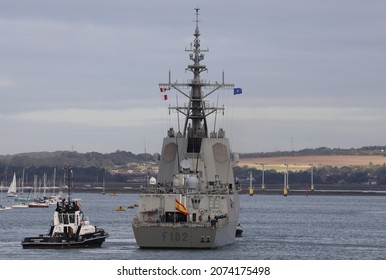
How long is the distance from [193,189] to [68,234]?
28.4 feet

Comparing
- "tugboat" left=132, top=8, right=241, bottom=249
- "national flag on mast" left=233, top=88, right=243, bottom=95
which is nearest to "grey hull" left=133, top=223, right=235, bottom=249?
"tugboat" left=132, top=8, right=241, bottom=249

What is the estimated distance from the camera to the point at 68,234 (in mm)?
83875

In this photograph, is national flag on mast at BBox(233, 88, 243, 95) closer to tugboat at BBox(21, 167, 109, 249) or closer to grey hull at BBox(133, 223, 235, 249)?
tugboat at BBox(21, 167, 109, 249)

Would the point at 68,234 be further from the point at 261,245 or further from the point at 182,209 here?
the point at 261,245

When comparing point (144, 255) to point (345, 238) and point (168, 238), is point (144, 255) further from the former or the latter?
point (345, 238)

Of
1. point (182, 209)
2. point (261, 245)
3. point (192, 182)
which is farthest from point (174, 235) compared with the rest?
point (261, 245)

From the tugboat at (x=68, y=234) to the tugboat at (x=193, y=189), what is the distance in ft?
13.4

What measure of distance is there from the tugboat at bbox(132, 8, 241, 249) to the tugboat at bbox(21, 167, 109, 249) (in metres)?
4.07

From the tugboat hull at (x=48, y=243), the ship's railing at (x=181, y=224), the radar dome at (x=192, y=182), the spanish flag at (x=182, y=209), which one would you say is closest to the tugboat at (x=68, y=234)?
the tugboat hull at (x=48, y=243)

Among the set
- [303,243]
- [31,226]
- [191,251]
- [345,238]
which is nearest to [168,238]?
[191,251]

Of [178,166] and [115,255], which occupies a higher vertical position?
[178,166]

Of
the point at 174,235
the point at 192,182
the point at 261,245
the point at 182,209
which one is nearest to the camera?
the point at 174,235

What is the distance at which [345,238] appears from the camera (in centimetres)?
10344
